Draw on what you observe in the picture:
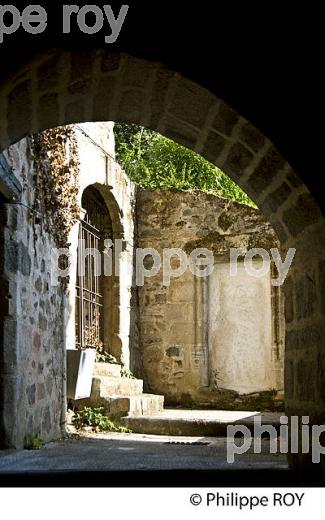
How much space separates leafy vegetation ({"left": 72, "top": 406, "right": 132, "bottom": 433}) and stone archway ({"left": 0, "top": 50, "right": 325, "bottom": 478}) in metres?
4.02

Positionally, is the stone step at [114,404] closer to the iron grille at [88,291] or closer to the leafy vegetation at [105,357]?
the iron grille at [88,291]

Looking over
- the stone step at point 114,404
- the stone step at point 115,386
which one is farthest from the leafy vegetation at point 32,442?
the stone step at point 115,386

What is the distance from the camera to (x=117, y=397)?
787cm

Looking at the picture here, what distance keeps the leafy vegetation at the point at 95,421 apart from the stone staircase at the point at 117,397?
11cm

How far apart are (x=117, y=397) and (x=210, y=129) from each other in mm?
4829

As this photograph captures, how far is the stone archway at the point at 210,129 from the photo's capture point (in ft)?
10.7

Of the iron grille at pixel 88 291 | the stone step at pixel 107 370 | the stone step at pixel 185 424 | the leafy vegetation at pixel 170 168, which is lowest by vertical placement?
the stone step at pixel 185 424

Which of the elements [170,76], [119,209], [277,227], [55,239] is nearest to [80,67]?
[170,76]

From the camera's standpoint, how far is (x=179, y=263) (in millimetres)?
10250

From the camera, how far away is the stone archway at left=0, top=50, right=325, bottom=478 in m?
3.27

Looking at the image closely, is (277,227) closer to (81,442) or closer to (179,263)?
(81,442)

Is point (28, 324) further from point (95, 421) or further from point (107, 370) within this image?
point (107, 370)

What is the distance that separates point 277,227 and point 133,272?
656 centimetres

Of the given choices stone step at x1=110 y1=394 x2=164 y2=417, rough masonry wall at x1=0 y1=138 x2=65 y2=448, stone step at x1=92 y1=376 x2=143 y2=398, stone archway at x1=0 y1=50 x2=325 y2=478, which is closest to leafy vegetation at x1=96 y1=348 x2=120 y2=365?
stone step at x1=92 y1=376 x2=143 y2=398
